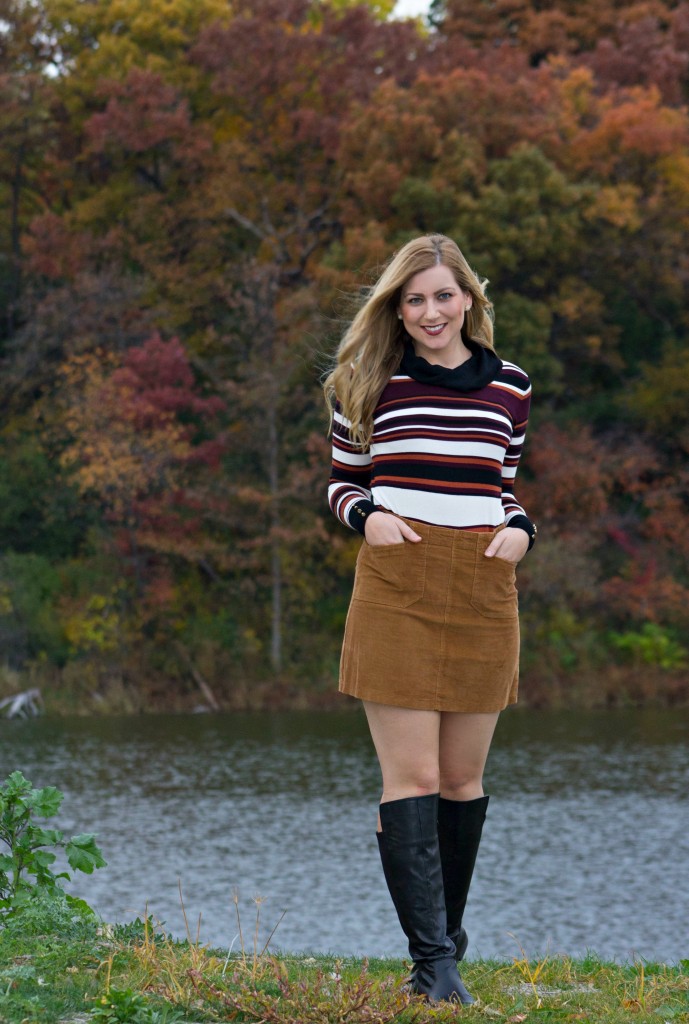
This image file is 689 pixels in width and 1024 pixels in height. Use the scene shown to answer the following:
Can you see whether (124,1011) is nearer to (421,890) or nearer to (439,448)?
(421,890)

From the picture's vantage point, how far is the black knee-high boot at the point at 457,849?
4059 mm

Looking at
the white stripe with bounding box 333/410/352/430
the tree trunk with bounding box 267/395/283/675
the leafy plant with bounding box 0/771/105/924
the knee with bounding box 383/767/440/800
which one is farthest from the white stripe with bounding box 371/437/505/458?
the tree trunk with bounding box 267/395/283/675

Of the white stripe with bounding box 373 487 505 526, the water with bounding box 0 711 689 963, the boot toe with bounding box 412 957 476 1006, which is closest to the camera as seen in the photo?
the boot toe with bounding box 412 957 476 1006

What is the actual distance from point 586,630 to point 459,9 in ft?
41.8

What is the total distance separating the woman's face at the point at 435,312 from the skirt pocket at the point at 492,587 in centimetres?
53

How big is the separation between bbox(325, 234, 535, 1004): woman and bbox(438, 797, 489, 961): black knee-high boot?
2cm

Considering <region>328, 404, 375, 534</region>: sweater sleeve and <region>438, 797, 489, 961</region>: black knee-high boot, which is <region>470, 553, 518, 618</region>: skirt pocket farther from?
<region>438, 797, 489, 961</region>: black knee-high boot

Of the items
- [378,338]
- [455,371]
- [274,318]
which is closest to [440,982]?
[455,371]

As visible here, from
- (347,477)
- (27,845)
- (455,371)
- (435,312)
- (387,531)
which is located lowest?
(27,845)

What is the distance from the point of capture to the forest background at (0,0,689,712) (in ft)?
75.0

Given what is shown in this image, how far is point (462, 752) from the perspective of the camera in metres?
3.98

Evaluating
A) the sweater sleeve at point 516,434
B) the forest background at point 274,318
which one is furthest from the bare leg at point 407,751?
the forest background at point 274,318

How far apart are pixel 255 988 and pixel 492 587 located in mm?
1146

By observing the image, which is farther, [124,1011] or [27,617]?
[27,617]
